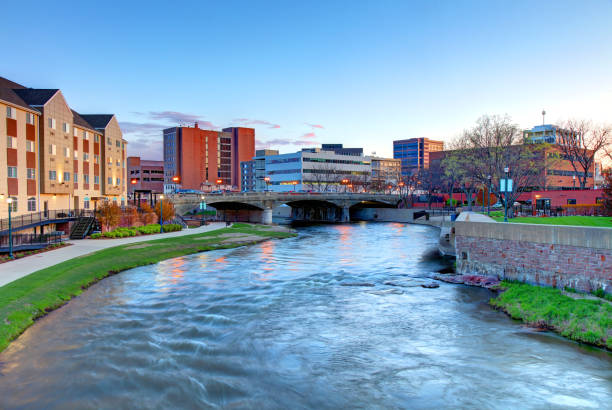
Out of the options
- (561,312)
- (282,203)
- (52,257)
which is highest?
(282,203)

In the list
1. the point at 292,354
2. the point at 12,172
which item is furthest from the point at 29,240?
the point at 292,354

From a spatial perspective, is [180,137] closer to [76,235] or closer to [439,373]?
[76,235]

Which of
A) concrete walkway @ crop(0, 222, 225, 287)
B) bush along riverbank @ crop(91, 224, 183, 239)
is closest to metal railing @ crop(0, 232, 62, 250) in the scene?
concrete walkway @ crop(0, 222, 225, 287)

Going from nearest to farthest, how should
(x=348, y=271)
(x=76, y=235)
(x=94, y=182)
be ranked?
(x=348, y=271), (x=76, y=235), (x=94, y=182)

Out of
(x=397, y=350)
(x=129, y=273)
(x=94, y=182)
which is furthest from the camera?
(x=94, y=182)

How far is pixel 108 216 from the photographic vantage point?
43.4m

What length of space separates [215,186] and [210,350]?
180751 millimetres

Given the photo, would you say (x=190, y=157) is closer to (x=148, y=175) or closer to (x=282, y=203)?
(x=148, y=175)

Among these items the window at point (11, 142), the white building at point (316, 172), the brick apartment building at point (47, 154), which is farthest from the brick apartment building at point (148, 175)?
the window at point (11, 142)

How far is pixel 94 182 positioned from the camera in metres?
58.1

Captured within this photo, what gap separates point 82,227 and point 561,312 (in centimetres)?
4128

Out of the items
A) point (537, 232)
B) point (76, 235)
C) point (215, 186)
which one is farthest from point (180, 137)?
point (537, 232)

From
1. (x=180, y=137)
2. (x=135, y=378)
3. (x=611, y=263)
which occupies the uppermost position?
(x=180, y=137)

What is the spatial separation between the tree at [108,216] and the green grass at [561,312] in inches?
1472
